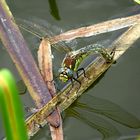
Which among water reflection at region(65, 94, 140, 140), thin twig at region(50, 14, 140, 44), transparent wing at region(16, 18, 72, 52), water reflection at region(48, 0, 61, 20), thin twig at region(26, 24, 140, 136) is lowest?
water reflection at region(65, 94, 140, 140)

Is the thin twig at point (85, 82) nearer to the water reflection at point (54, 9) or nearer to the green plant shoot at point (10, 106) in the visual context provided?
the water reflection at point (54, 9)

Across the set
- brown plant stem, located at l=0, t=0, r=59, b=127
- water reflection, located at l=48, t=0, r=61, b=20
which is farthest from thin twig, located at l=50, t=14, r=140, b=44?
water reflection, located at l=48, t=0, r=61, b=20

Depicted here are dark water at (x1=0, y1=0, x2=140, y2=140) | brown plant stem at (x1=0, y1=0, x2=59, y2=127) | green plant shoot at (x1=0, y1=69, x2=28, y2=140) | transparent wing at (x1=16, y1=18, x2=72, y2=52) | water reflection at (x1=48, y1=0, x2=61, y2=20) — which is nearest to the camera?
green plant shoot at (x1=0, y1=69, x2=28, y2=140)

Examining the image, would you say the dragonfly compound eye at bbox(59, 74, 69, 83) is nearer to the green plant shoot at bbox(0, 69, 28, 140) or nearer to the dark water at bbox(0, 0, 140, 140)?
the dark water at bbox(0, 0, 140, 140)

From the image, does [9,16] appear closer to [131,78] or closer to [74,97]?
[74,97]

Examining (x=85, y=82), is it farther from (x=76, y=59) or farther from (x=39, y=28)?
(x=39, y=28)

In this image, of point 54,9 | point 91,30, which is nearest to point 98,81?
point 91,30

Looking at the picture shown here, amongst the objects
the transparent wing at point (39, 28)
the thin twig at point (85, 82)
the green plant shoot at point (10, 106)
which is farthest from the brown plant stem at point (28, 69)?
the green plant shoot at point (10, 106)

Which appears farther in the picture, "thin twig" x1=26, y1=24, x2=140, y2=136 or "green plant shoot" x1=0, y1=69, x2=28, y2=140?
"thin twig" x1=26, y1=24, x2=140, y2=136
